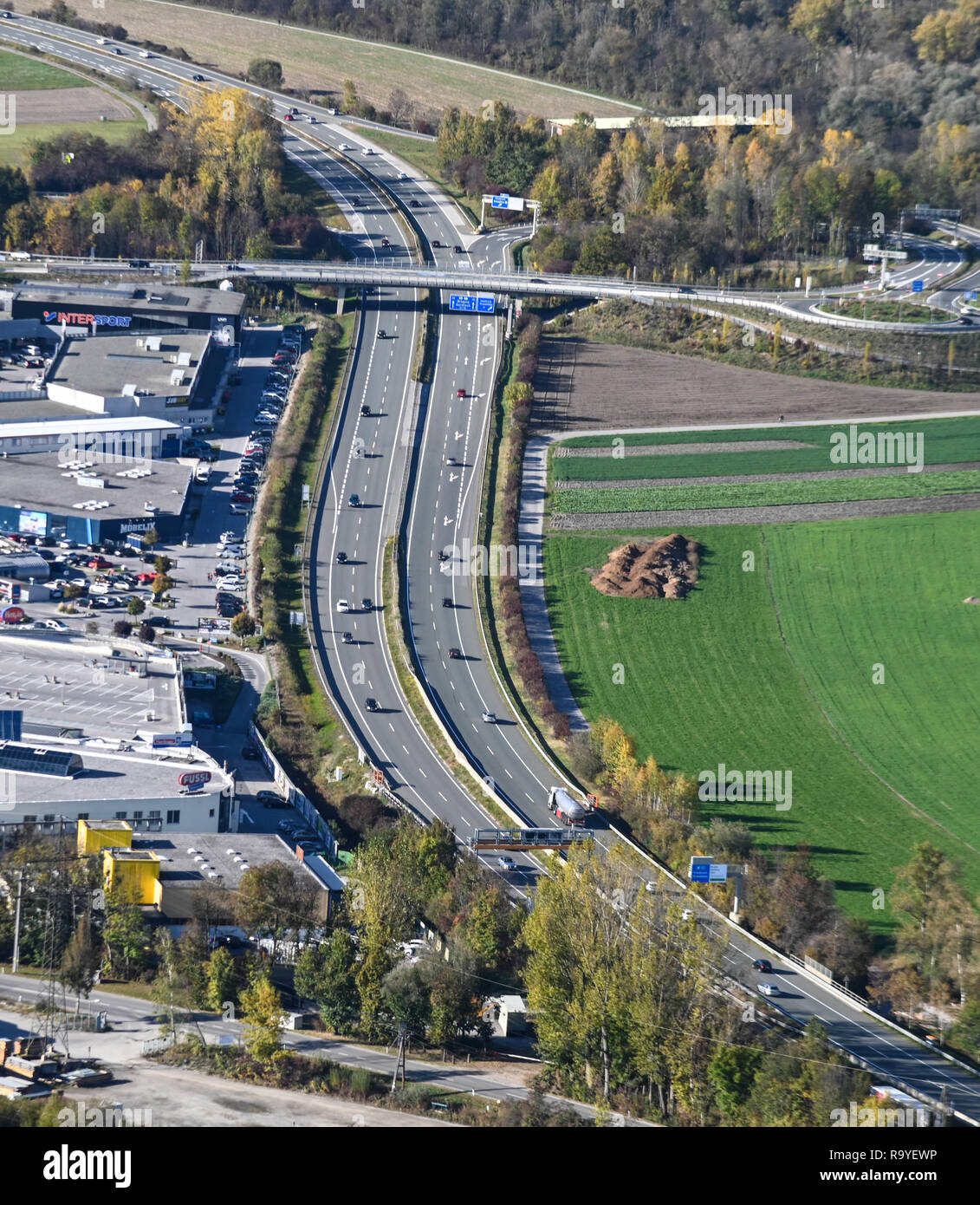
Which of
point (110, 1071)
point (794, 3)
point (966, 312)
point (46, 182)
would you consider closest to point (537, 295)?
point (966, 312)

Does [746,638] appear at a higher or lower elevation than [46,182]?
lower

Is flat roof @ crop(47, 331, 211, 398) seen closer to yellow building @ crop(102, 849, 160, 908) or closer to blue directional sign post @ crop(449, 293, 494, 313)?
blue directional sign post @ crop(449, 293, 494, 313)

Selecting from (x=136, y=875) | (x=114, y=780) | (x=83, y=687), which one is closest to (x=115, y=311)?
(x=83, y=687)

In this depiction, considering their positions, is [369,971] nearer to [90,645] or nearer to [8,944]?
[8,944]

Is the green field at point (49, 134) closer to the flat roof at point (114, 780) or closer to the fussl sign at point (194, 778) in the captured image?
the flat roof at point (114, 780)

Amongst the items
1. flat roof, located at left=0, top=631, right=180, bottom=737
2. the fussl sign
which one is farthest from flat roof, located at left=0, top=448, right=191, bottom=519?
the fussl sign

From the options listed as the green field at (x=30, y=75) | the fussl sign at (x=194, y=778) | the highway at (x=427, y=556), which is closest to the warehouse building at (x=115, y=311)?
the highway at (x=427, y=556)
